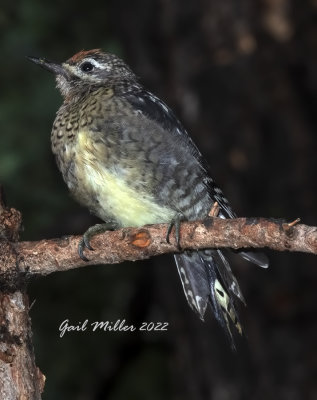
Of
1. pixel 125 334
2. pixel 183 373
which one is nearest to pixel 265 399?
pixel 183 373

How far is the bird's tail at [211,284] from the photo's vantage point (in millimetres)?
3992

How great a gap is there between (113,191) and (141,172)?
0.16m

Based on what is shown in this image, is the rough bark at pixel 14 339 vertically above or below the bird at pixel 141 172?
below

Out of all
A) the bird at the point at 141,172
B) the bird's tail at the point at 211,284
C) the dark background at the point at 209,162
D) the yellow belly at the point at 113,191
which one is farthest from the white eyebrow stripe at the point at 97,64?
the bird's tail at the point at 211,284

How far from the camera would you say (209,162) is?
5.46 m

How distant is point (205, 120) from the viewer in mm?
5629

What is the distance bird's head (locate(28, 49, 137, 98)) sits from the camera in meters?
4.63

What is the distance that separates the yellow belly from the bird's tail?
0.40 meters

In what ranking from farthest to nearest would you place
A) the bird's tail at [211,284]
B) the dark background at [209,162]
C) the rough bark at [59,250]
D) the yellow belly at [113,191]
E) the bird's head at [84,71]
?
the dark background at [209,162] → the bird's head at [84,71] → the bird's tail at [211,284] → the yellow belly at [113,191] → the rough bark at [59,250]

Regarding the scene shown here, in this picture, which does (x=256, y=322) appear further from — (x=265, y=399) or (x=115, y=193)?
(x=115, y=193)

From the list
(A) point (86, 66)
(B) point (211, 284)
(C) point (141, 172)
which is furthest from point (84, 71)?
(B) point (211, 284)

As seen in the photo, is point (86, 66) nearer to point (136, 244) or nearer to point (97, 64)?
point (97, 64)

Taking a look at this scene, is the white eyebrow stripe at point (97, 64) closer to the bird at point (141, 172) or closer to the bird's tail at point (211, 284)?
the bird at point (141, 172)

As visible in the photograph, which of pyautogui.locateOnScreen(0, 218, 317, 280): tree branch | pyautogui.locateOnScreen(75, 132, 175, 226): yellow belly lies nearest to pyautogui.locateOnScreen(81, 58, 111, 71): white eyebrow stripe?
pyautogui.locateOnScreen(75, 132, 175, 226): yellow belly
